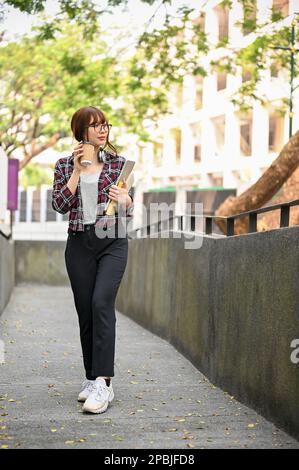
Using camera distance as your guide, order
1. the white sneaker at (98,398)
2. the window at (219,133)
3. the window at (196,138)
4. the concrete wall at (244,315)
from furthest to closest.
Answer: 1. the window at (196,138)
2. the window at (219,133)
3. the white sneaker at (98,398)
4. the concrete wall at (244,315)

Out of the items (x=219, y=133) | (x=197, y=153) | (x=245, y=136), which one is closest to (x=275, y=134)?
(x=245, y=136)

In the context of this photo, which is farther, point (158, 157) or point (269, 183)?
point (158, 157)

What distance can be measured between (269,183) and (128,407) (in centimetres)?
730

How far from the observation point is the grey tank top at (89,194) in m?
5.65

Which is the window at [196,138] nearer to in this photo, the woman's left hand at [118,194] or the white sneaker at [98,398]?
the woman's left hand at [118,194]

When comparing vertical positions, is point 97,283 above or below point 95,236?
below

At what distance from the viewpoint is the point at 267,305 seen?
5.39 metres

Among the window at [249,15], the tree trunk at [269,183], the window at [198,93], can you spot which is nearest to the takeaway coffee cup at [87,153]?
the tree trunk at [269,183]

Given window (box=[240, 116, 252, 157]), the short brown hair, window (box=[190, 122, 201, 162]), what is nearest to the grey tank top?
the short brown hair

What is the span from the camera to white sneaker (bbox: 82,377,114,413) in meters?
5.44

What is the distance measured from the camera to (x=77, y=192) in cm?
570

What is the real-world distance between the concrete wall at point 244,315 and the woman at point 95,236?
0.83 m

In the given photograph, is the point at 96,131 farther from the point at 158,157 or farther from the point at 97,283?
the point at 158,157

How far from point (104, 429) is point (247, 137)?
32490 mm
